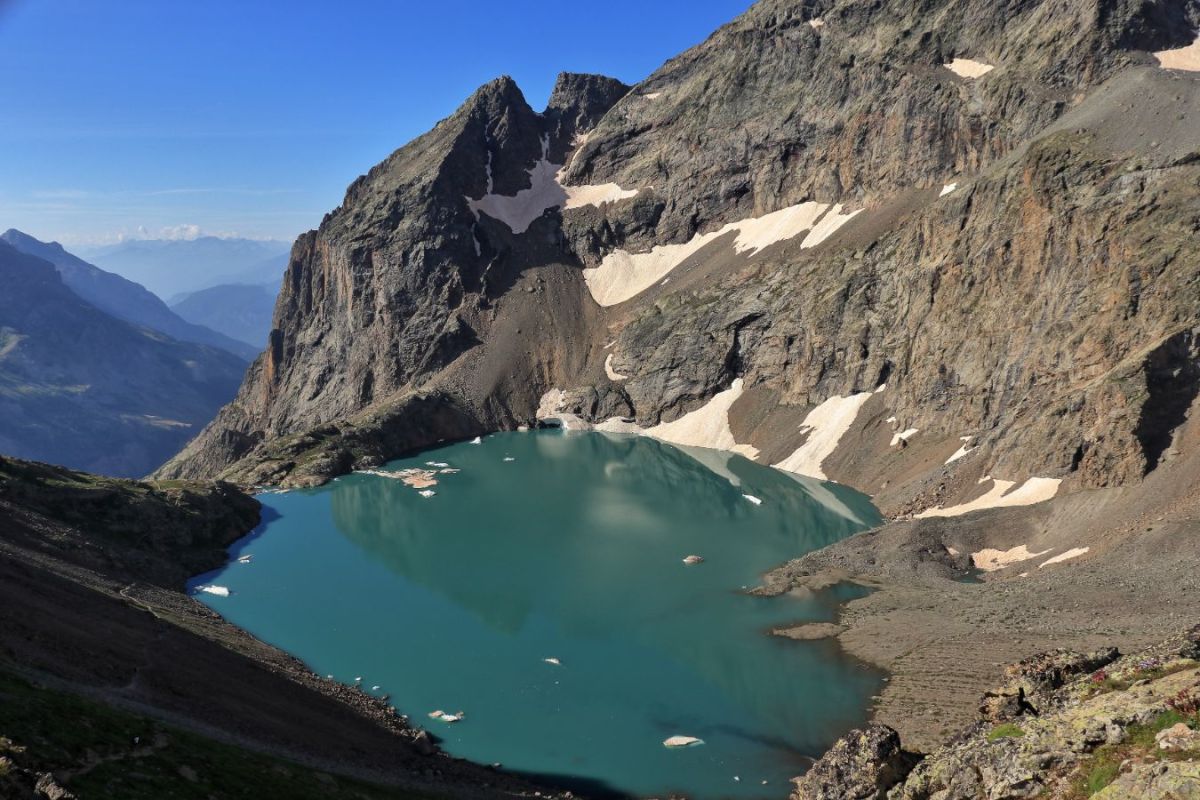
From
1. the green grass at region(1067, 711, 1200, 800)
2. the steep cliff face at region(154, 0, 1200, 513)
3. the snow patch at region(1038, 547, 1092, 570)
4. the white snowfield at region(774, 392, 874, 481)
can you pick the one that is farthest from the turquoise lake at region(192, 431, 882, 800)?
the green grass at region(1067, 711, 1200, 800)

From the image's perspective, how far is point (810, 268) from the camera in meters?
132

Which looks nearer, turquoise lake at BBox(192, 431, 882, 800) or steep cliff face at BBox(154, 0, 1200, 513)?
turquoise lake at BBox(192, 431, 882, 800)

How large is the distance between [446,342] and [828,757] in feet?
452

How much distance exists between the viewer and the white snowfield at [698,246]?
14150 centimetres

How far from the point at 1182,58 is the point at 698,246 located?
262 ft

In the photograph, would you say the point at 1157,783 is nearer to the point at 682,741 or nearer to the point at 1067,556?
the point at 682,741

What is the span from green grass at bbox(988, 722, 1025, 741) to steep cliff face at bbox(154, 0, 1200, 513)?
55.0 metres

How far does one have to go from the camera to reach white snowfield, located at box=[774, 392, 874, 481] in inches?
4304

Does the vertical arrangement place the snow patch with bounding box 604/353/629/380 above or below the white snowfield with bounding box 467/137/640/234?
below

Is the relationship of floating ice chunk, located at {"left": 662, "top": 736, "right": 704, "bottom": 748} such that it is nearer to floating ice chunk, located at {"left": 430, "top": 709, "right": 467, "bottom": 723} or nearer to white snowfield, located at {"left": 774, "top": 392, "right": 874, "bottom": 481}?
floating ice chunk, located at {"left": 430, "top": 709, "right": 467, "bottom": 723}

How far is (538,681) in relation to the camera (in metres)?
54.4

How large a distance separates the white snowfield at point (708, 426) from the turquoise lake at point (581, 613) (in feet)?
38.4

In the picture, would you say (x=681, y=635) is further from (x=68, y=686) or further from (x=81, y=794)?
(x=81, y=794)

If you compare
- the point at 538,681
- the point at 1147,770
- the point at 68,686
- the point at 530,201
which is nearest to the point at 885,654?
the point at 538,681
